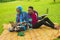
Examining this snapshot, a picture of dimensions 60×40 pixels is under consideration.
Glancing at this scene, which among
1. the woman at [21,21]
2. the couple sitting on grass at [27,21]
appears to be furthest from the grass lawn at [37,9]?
the woman at [21,21]

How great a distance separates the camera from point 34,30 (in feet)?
37.8

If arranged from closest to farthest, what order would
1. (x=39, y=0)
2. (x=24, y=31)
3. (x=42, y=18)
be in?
(x=24, y=31)
(x=42, y=18)
(x=39, y=0)

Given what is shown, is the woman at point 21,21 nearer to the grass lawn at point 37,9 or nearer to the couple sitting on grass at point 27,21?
the couple sitting on grass at point 27,21

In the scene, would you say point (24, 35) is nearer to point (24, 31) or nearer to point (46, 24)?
point (24, 31)

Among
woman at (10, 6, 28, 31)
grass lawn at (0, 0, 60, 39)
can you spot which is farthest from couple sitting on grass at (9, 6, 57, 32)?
grass lawn at (0, 0, 60, 39)

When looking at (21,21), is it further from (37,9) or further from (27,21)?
(37,9)

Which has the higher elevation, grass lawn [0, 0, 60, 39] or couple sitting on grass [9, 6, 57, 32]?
couple sitting on grass [9, 6, 57, 32]

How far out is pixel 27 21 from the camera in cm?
1132

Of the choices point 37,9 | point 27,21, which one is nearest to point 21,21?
point 27,21

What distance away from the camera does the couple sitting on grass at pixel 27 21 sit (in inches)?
435

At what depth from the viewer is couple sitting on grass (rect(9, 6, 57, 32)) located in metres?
11.0

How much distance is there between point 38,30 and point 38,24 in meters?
0.41

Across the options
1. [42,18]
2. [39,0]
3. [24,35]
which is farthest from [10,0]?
[24,35]

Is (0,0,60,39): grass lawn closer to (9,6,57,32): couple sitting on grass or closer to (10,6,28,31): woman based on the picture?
(9,6,57,32): couple sitting on grass
